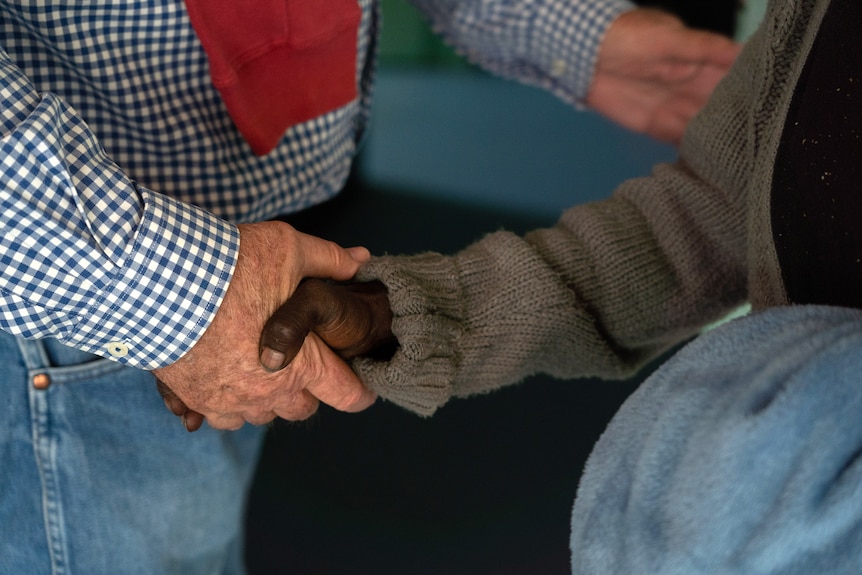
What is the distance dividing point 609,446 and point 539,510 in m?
0.48

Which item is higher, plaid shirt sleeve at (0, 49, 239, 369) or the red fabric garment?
the red fabric garment

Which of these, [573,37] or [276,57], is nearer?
[276,57]

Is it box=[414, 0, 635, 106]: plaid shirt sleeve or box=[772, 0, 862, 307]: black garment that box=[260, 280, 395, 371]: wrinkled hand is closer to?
box=[772, 0, 862, 307]: black garment

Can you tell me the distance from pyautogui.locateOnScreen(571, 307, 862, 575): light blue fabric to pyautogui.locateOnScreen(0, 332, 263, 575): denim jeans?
414 mm

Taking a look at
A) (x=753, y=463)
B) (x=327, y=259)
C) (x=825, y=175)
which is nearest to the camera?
(x=753, y=463)

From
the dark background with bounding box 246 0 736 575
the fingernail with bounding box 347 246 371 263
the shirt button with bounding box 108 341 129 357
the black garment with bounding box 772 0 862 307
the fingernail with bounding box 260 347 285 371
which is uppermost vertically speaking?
the black garment with bounding box 772 0 862 307

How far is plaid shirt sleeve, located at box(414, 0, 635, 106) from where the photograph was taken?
31.2 inches

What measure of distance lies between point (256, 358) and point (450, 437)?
1.40ft

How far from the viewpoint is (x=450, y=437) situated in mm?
905

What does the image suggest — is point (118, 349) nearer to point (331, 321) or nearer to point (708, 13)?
point (331, 321)

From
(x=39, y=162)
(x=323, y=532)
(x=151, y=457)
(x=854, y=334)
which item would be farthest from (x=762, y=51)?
(x=323, y=532)

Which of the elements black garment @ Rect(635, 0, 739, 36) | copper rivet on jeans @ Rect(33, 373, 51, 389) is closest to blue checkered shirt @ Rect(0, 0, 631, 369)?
copper rivet on jeans @ Rect(33, 373, 51, 389)

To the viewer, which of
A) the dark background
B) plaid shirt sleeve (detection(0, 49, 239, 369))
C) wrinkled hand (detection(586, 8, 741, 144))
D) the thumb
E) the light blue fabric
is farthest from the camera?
the dark background

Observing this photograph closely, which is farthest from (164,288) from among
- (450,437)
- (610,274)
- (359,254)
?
(450,437)
